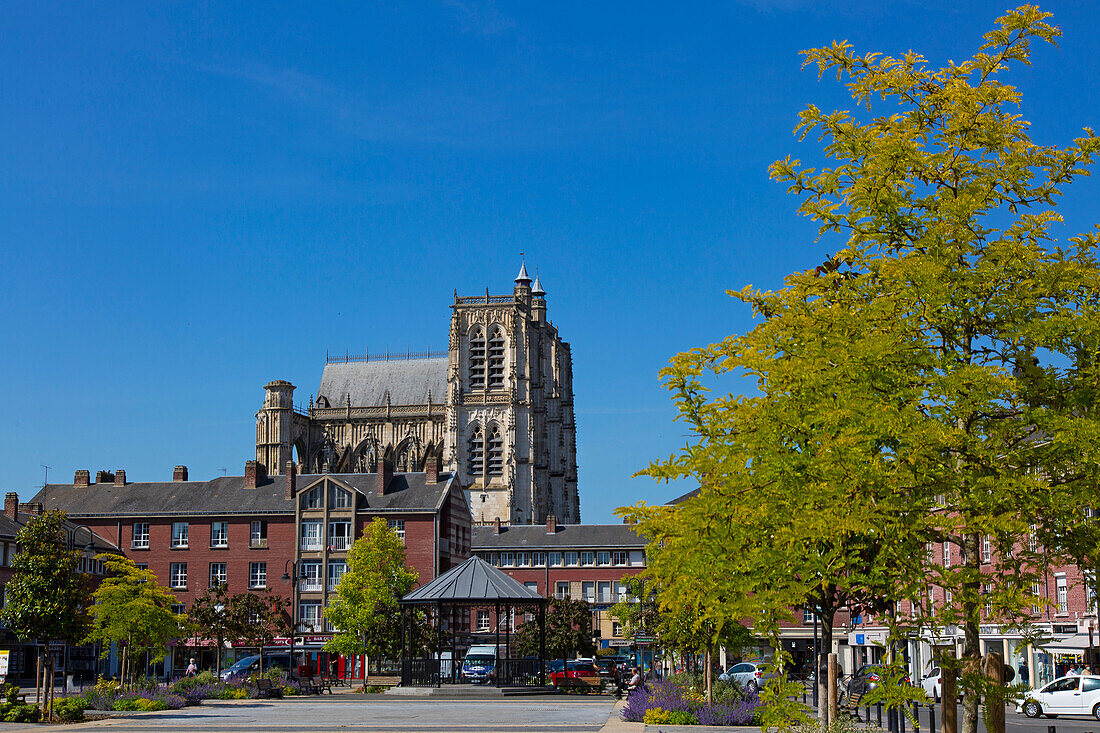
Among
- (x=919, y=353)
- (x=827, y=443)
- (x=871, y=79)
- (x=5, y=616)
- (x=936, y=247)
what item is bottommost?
(x=5, y=616)

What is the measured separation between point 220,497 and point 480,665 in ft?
99.5

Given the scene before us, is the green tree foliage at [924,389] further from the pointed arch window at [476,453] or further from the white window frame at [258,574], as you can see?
the pointed arch window at [476,453]

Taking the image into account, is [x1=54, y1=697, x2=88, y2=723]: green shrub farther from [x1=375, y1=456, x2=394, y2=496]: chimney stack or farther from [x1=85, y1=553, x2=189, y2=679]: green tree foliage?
[x1=375, y1=456, x2=394, y2=496]: chimney stack

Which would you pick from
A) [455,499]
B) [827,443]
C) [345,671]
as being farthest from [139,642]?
[827,443]

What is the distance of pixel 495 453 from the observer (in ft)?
423

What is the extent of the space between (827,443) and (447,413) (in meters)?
120

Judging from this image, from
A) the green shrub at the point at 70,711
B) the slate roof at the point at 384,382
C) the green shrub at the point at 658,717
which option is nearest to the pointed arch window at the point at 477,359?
the slate roof at the point at 384,382

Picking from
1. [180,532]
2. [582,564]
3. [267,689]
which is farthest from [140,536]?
[582,564]

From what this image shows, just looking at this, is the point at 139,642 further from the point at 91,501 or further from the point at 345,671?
the point at 91,501

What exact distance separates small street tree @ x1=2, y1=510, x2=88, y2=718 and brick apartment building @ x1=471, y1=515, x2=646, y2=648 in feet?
209

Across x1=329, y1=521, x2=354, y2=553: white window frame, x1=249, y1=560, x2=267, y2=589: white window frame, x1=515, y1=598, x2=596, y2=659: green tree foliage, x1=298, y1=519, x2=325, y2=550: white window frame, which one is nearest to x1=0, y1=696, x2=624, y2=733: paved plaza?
x1=515, y1=598, x2=596, y2=659: green tree foliage

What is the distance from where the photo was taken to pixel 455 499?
7594 centimetres

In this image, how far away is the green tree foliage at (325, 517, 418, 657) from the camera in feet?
203

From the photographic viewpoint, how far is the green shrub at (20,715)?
2966cm
